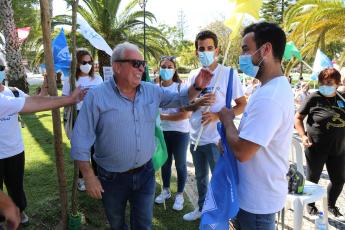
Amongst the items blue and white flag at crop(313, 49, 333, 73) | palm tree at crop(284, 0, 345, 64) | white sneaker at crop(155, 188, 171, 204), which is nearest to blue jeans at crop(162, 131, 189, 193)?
white sneaker at crop(155, 188, 171, 204)

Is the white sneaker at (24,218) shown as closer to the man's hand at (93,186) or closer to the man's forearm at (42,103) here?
the man's hand at (93,186)

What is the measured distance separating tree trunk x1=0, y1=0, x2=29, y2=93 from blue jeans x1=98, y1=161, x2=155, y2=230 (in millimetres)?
10966

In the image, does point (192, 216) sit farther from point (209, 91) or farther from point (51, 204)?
point (51, 204)

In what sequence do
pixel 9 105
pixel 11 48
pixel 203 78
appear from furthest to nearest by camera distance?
pixel 11 48, pixel 203 78, pixel 9 105

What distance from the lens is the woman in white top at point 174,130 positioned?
13.7 feet

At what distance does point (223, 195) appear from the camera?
7.30 ft

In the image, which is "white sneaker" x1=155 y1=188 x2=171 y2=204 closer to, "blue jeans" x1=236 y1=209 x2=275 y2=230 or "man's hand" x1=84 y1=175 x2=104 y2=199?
"man's hand" x1=84 y1=175 x2=104 y2=199

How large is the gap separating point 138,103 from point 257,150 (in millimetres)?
1060

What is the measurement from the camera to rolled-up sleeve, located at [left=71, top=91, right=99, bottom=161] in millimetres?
2506

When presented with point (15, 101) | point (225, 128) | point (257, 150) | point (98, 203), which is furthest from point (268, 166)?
point (98, 203)

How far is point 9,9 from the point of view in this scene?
11.7 meters

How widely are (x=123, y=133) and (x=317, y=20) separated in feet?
43.0

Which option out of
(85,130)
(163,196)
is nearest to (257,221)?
(85,130)

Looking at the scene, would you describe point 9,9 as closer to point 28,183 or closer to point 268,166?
point 28,183
